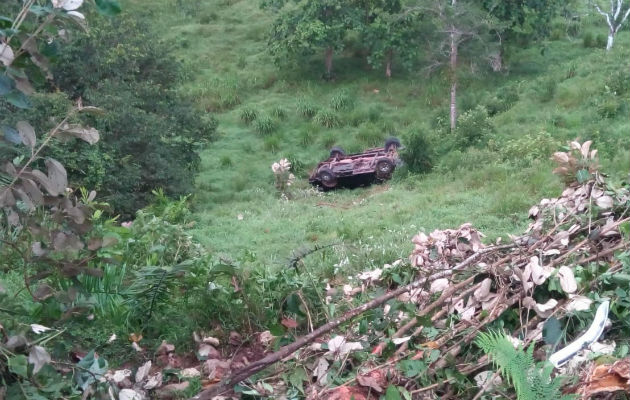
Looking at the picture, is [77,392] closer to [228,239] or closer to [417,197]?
[228,239]

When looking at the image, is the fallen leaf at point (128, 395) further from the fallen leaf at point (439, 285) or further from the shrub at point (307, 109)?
the shrub at point (307, 109)

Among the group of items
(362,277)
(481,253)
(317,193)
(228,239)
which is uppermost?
(481,253)

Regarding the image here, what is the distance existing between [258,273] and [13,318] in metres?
1.23

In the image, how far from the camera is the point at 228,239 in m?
7.44

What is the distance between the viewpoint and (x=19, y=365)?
7.19 ft

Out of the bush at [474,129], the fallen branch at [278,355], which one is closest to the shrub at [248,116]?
the bush at [474,129]

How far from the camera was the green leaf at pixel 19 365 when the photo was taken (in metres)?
2.18

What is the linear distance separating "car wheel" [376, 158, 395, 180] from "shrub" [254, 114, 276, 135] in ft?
11.8

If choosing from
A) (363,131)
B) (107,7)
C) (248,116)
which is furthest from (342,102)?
(107,7)

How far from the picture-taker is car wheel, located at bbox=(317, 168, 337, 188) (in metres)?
11.1

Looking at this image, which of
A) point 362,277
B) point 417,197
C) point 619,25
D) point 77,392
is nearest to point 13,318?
point 77,392

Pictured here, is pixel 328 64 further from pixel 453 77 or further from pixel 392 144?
pixel 392 144

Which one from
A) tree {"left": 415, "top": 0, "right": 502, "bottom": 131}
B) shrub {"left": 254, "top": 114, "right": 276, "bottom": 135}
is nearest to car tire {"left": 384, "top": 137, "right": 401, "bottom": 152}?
tree {"left": 415, "top": 0, "right": 502, "bottom": 131}

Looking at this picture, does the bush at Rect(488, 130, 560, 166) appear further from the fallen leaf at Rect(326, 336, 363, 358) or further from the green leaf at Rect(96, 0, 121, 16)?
the green leaf at Rect(96, 0, 121, 16)
